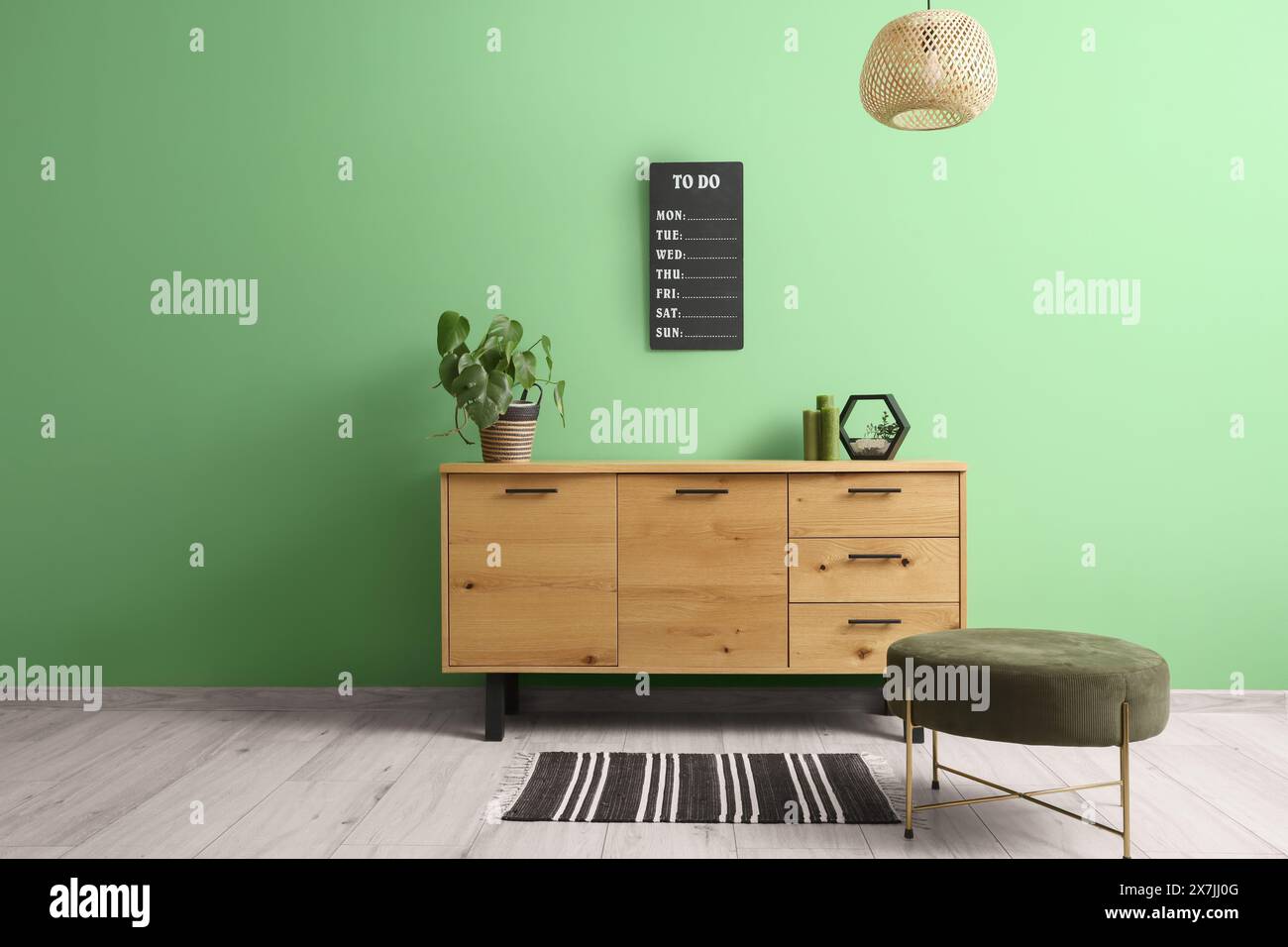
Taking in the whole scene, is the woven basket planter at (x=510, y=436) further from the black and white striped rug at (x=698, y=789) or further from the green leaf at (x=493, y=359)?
the black and white striped rug at (x=698, y=789)

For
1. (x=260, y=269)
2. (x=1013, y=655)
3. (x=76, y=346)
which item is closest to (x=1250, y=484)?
(x=1013, y=655)

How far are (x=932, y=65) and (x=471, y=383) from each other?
1.53 metres

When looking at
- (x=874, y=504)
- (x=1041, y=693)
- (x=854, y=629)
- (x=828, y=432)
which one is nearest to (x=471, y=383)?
(x=828, y=432)

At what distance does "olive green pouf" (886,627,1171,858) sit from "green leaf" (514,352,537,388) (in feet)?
4.70

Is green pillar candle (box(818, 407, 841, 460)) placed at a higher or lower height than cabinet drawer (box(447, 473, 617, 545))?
higher

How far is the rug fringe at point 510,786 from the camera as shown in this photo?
2.32 m

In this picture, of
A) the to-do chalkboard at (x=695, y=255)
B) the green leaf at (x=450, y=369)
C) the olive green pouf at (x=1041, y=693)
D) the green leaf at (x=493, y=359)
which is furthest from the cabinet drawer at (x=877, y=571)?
the green leaf at (x=450, y=369)

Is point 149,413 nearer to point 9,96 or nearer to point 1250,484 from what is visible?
point 9,96

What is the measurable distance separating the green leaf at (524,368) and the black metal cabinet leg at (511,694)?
0.99 m

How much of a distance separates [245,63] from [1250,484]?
3705 millimetres

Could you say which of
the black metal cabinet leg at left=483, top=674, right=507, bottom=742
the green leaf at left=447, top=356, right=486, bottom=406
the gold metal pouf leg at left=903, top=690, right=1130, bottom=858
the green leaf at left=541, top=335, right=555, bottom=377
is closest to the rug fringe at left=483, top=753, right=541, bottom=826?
the black metal cabinet leg at left=483, top=674, right=507, bottom=742

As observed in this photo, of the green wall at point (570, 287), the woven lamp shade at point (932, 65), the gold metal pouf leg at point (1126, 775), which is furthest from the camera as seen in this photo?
the green wall at point (570, 287)

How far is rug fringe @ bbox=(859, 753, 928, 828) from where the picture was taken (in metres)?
2.29

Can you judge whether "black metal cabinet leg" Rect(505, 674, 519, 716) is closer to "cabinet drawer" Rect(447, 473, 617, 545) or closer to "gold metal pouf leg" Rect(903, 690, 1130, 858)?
"cabinet drawer" Rect(447, 473, 617, 545)
